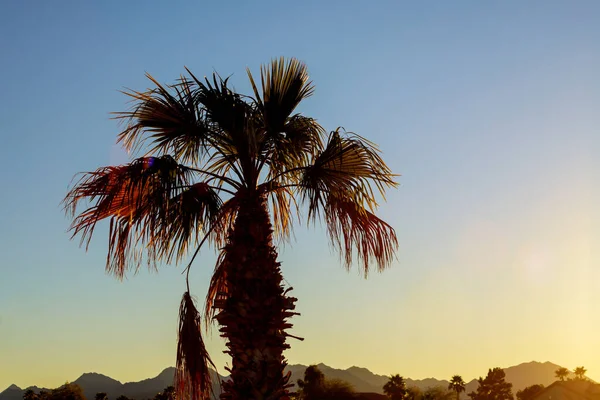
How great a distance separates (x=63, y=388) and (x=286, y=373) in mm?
75769

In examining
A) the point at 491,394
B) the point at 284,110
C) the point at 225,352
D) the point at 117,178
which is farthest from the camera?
the point at 491,394

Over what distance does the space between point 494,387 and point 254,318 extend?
A: 89793 mm

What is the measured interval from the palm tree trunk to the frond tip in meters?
0.52

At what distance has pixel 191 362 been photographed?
8.60 metres

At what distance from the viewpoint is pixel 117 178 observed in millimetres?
9141

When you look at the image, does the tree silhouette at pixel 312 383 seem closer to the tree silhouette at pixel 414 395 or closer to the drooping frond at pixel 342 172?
the tree silhouette at pixel 414 395

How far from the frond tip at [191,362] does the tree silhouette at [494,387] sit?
8850 centimetres

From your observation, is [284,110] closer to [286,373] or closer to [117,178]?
[117,178]

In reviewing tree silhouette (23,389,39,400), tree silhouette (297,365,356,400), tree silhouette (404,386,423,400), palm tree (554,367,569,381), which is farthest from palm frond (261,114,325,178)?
palm tree (554,367,569,381)

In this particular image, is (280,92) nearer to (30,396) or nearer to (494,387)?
(30,396)

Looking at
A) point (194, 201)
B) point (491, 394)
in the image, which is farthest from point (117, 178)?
point (491, 394)

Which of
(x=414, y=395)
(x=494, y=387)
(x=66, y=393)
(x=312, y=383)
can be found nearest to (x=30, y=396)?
(x=66, y=393)

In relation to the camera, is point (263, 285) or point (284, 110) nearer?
point (263, 285)

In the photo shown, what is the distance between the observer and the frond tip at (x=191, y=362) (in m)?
8.53
